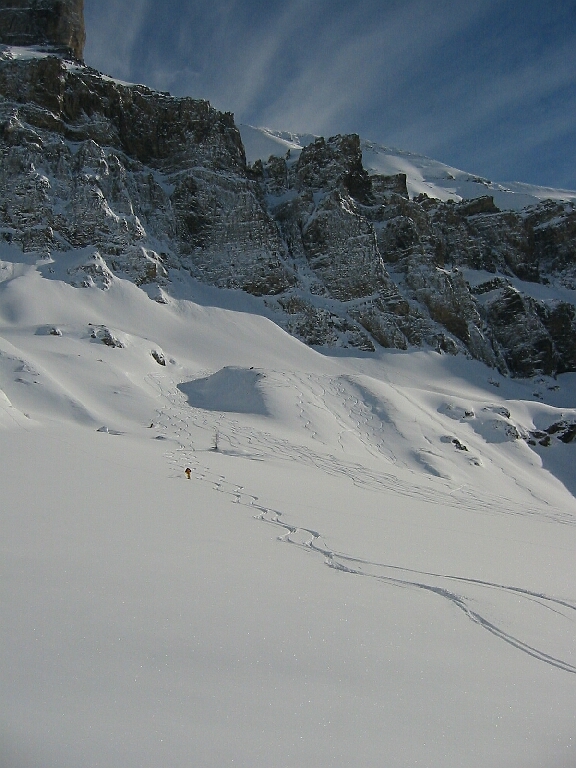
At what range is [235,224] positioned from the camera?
Result: 6288 cm

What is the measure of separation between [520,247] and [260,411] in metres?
76.5

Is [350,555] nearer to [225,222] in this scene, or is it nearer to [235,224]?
[235,224]

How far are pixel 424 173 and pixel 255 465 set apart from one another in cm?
14327

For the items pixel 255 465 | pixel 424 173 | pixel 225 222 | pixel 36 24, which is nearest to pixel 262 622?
pixel 255 465

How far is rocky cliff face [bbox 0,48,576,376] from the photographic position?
53.1 m

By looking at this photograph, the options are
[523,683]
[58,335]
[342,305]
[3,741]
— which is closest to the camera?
[3,741]

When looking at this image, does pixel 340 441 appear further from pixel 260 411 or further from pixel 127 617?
pixel 127 617

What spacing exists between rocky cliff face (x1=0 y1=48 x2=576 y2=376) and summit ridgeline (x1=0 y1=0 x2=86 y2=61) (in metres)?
12.4

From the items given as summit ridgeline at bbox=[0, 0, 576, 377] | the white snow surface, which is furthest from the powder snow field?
the white snow surface

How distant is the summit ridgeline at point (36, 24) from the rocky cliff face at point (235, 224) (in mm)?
12433

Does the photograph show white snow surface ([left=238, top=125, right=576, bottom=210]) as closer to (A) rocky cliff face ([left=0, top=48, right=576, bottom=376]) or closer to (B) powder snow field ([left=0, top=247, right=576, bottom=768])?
(A) rocky cliff face ([left=0, top=48, right=576, bottom=376])

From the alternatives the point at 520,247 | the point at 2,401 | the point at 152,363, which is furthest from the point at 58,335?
the point at 520,247

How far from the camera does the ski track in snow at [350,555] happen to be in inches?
166

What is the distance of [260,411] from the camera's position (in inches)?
A: 1115
